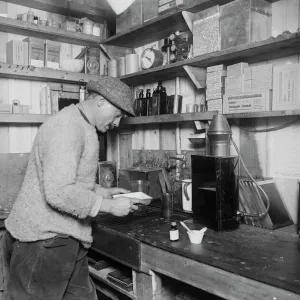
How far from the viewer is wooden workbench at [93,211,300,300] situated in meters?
1.40

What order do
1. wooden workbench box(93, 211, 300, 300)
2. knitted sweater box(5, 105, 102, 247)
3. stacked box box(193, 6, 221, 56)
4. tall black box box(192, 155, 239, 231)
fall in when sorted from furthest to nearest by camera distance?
stacked box box(193, 6, 221, 56) < tall black box box(192, 155, 239, 231) < knitted sweater box(5, 105, 102, 247) < wooden workbench box(93, 211, 300, 300)

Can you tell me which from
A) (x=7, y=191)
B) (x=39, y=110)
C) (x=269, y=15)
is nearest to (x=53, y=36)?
(x=39, y=110)

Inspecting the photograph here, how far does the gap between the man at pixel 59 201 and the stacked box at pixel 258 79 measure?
79cm

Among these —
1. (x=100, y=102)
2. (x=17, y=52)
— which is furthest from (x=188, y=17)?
(x=17, y=52)

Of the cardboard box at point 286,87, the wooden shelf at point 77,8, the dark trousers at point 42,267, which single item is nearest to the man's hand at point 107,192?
the dark trousers at point 42,267

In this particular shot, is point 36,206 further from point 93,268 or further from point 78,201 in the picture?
point 93,268

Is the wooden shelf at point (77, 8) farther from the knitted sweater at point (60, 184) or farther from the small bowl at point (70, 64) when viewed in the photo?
the knitted sweater at point (60, 184)

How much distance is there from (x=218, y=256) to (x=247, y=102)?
40.7 inches

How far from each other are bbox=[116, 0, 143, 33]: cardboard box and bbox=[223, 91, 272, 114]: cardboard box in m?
1.20

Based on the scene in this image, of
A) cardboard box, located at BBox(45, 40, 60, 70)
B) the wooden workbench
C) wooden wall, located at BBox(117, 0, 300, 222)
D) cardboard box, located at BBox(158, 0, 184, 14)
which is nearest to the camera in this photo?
the wooden workbench

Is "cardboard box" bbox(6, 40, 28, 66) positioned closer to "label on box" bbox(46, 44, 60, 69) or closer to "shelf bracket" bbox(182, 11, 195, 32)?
"label on box" bbox(46, 44, 60, 69)

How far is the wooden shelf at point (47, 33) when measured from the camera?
3016 millimetres

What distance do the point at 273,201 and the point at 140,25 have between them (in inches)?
71.1

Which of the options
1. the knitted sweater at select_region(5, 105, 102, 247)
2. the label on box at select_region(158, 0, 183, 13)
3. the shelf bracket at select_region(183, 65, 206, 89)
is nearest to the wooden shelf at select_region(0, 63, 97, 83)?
the label on box at select_region(158, 0, 183, 13)
